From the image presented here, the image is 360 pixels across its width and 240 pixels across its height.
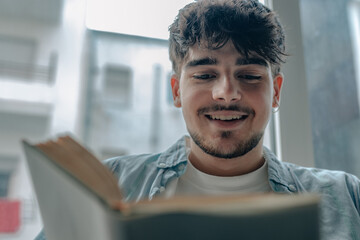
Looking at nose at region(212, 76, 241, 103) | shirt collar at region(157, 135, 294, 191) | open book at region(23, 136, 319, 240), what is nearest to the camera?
open book at region(23, 136, 319, 240)

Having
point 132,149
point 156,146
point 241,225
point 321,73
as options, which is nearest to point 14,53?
point 132,149

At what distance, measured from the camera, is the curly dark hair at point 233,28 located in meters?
0.78

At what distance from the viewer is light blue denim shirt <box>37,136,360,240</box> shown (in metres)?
0.79

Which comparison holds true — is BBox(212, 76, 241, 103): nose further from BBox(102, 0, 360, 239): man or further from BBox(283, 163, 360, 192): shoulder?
BBox(283, 163, 360, 192): shoulder

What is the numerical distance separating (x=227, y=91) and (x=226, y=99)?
0.02 metres

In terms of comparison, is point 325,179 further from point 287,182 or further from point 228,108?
point 228,108

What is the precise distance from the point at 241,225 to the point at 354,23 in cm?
131

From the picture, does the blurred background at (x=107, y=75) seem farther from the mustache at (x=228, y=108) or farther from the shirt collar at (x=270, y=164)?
the mustache at (x=228, y=108)

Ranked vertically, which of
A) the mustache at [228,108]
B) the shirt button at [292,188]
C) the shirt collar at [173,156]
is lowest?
the shirt button at [292,188]

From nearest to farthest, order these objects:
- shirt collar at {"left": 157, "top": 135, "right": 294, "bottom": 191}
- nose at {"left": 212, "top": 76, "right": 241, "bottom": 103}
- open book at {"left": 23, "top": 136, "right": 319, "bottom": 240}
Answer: open book at {"left": 23, "top": 136, "right": 319, "bottom": 240} → nose at {"left": 212, "top": 76, "right": 241, "bottom": 103} → shirt collar at {"left": 157, "top": 135, "right": 294, "bottom": 191}

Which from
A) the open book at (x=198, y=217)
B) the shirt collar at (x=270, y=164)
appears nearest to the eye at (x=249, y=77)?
the shirt collar at (x=270, y=164)

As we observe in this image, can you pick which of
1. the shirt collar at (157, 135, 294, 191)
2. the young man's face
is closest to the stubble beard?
the young man's face

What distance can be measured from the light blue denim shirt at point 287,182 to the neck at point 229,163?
0.14 ft

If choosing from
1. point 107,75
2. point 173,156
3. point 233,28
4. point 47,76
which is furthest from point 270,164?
point 107,75
